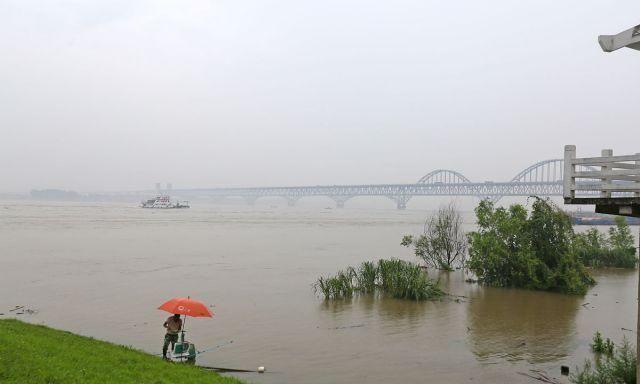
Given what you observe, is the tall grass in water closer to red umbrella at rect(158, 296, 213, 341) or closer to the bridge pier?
red umbrella at rect(158, 296, 213, 341)

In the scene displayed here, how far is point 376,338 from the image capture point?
1443 centimetres

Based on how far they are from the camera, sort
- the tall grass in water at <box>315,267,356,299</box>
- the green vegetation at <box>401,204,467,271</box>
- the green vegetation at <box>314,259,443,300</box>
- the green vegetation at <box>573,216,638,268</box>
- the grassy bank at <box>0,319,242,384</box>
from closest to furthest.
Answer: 1. the grassy bank at <box>0,319,242,384</box>
2. the green vegetation at <box>314,259,443,300</box>
3. the tall grass in water at <box>315,267,356,299</box>
4. the green vegetation at <box>401,204,467,271</box>
5. the green vegetation at <box>573,216,638,268</box>

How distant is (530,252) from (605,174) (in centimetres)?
1477

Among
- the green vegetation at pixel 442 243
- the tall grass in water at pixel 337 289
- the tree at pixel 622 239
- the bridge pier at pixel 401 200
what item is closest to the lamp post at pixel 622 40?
the tall grass in water at pixel 337 289

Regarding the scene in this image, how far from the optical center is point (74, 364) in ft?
26.3

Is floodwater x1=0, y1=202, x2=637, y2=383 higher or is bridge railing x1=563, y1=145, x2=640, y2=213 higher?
bridge railing x1=563, y1=145, x2=640, y2=213

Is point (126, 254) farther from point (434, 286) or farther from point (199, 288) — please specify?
point (434, 286)

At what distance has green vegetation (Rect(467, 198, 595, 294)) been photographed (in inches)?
840

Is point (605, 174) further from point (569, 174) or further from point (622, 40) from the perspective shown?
point (622, 40)

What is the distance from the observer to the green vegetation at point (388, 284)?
19.5 meters

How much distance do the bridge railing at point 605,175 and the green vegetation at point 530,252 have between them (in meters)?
14.3

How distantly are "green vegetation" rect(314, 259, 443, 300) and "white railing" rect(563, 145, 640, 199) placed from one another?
11974 millimetres

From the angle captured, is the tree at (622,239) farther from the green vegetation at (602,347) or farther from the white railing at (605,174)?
the white railing at (605,174)

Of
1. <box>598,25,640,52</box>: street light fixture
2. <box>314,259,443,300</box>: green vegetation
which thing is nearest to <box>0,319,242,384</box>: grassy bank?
<box>598,25,640,52</box>: street light fixture
